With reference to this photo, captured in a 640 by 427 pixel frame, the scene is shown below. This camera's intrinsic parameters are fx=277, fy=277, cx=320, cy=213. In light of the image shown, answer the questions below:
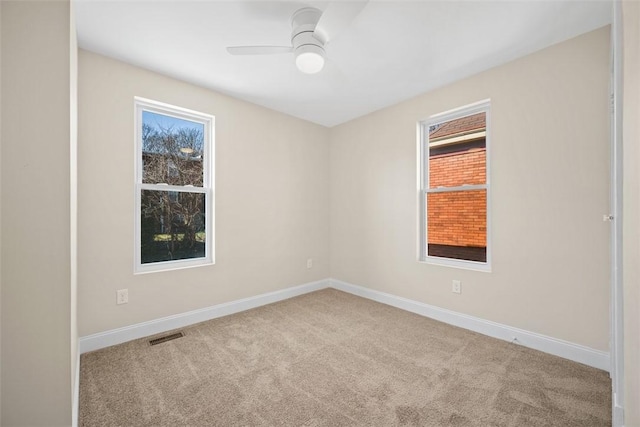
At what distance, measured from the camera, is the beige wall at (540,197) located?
2076 mm

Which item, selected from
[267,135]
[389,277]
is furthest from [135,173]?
[389,277]

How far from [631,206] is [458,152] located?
6.51ft

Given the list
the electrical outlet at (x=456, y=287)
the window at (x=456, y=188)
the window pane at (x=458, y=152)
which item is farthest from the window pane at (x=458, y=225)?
the electrical outlet at (x=456, y=287)

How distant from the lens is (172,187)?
112 inches

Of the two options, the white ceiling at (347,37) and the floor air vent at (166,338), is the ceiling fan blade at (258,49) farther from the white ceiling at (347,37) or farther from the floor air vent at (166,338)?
the floor air vent at (166,338)

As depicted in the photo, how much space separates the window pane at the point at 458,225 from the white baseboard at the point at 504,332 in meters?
0.60

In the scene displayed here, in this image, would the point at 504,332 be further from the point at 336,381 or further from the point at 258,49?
the point at 258,49

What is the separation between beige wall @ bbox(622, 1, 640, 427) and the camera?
1.06 meters

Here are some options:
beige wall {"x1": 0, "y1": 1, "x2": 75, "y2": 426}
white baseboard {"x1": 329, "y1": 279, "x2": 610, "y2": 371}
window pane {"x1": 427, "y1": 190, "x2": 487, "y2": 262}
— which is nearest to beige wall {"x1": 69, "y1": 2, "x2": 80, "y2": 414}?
beige wall {"x1": 0, "y1": 1, "x2": 75, "y2": 426}

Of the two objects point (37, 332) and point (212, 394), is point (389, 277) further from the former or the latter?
point (37, 332)

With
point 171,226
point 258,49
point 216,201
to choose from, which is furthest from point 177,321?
point 258,49

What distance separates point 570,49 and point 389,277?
271 centimetres

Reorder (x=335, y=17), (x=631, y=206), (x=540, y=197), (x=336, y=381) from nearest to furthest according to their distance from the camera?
(x=631, y=206)
(x=335, y=17)
(x=336, y=381)
(x=540, y=197)

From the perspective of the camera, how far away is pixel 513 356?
7.28 feet
